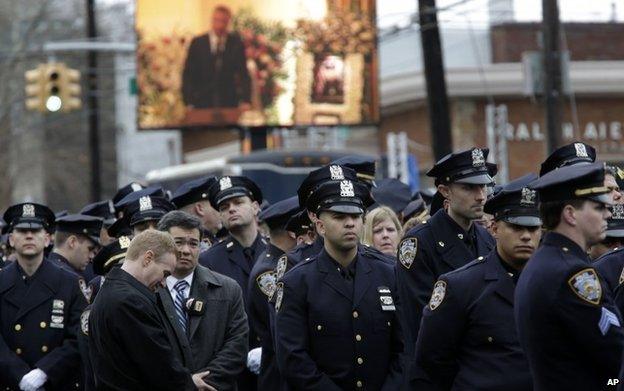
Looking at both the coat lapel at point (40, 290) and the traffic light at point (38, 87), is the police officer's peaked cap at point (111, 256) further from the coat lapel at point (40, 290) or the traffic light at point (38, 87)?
the traffic light at point (38, 87)

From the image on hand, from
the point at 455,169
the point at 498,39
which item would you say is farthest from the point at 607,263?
the point at 498,39

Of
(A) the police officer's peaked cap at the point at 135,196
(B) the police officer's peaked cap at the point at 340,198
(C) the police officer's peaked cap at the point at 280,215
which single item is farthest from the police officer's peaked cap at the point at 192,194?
(B) the police officer's peaked cap at the point at 340,198

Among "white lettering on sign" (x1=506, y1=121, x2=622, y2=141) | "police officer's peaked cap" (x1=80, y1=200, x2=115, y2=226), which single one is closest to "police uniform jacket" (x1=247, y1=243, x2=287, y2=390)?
"police officer's peaked cap" (x1=80, y1=200, x2=115, y2=226)

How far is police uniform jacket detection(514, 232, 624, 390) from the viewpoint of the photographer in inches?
275

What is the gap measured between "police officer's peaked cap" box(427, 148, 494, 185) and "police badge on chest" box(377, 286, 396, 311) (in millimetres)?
814

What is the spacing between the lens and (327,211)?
30.5 feet

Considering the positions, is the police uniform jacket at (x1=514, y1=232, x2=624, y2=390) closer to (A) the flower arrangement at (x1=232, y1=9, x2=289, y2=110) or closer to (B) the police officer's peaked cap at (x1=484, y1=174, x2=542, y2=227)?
(B) the police officer's peaked cap at (x1=484, y1=174, x2=542, y2=227)

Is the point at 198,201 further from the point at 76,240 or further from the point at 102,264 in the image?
the point at 102,264

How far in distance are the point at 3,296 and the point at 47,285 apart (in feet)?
1.14

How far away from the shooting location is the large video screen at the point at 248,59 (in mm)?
33906

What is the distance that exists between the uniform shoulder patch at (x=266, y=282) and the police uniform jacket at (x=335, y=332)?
1.60 meters

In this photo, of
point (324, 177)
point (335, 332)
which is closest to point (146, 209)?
point (324, 177)

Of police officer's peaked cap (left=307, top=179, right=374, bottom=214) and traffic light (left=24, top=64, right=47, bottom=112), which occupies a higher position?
traffic light (left=24, top=64, right=47, bottom=112)

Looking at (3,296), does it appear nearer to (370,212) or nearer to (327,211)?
(370,212)
